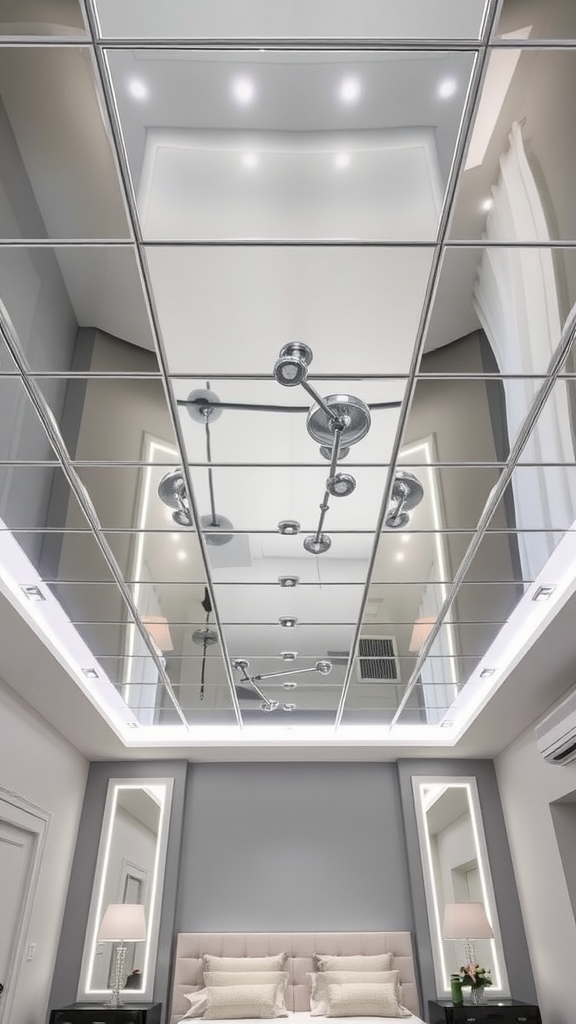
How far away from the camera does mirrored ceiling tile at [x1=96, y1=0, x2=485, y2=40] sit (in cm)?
173

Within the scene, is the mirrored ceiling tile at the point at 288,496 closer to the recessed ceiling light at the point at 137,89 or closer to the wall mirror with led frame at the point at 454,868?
the recessed ceiling light at the point at 137,89

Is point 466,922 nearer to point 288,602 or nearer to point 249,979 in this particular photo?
point 249,979

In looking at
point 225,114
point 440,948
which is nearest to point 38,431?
point 225,114

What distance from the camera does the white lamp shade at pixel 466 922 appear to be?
19.4 ft

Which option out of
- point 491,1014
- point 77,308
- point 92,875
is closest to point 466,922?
point 491,1014

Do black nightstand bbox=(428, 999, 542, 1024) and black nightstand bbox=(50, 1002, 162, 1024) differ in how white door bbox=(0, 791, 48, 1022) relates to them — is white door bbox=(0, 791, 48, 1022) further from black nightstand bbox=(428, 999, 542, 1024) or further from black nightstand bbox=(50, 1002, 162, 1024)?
black nightstand bbox=(428, 999, 542, 1024)

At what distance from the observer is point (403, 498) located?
3498mm

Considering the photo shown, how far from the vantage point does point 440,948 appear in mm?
6402

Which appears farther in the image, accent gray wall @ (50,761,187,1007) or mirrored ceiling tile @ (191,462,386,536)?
accent gray wall @ (50,761,187,1007)

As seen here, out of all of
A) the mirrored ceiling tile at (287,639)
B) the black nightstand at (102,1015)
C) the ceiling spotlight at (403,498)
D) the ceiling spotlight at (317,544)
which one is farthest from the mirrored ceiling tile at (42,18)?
the black nightstand at (102,1015)

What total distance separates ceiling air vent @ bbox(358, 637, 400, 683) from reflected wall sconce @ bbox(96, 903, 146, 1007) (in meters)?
2.98

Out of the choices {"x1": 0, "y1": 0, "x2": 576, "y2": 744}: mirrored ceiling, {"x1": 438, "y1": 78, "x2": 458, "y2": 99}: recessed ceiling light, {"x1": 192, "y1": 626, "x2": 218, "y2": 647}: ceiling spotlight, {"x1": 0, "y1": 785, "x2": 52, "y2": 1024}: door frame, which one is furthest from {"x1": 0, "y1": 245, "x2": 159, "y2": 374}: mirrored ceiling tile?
{"x1": 0, "y1": 785, "x2": 52, "y2": 1024}: door frame

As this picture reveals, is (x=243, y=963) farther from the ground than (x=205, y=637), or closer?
closer

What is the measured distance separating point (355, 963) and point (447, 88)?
22.4 ft
